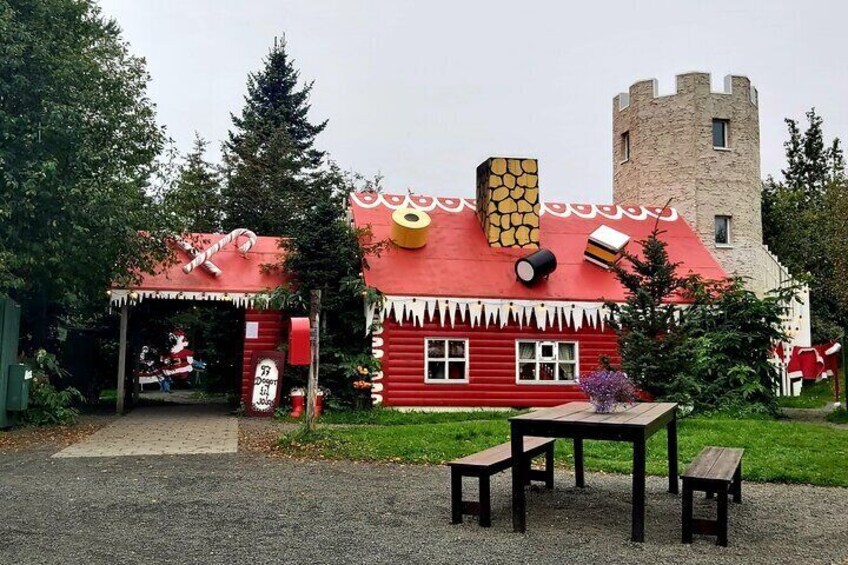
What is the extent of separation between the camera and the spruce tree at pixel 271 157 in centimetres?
3102

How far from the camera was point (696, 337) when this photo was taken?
16281 millimetres

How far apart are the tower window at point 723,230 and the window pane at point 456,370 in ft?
35.0

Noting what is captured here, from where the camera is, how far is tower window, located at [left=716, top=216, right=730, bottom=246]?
2270 cm

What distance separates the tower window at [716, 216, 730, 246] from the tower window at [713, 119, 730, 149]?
219 cm

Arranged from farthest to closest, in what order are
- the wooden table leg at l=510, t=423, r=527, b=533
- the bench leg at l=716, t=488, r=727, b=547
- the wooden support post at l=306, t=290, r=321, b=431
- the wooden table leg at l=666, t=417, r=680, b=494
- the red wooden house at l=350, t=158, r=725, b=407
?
the red wooden house at l=350, t=158, r=725, b=407
the wooden support post at l=306, t=290, r=321, b=431
the wooden table leg at l=666, t=417, r=680, b=494
the wooden table leg at l=510, t=423, r=527, b=533
the bench leg at l=716, t=488, r=727, b=547

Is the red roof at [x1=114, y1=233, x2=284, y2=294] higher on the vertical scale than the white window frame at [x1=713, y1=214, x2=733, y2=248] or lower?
lower

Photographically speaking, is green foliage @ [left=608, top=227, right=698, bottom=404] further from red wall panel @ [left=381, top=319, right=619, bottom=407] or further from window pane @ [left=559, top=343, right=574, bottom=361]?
window pane @ [left=559, top=343, right=574, bottom=361]

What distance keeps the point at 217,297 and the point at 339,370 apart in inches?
119

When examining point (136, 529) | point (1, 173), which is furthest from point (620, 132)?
point (136, 529)

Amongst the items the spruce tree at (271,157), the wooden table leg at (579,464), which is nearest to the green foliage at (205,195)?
the spruce tree at (271,157)

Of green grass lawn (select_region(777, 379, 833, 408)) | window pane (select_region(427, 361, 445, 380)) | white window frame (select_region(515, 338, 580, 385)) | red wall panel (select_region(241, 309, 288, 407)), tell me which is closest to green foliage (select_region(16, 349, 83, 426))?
red wall panel (select_region(241, 309, 288, 407))

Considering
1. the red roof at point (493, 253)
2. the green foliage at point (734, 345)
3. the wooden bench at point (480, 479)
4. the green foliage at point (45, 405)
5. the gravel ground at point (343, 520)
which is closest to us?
the gravel ground at point (343, 520)

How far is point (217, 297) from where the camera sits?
52.1 feet

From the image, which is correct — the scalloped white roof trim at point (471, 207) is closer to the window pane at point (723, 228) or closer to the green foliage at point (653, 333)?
the window pane at point (723, 228)
